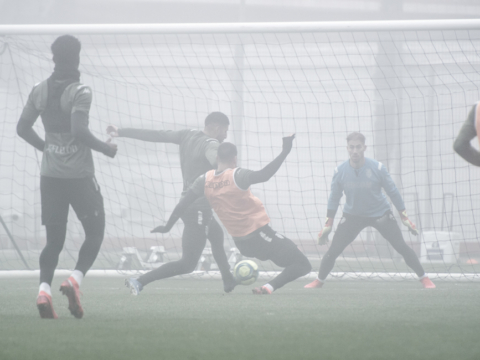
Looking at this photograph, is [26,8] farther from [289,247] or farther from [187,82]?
[289,247]

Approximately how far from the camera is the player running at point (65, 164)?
3.60m

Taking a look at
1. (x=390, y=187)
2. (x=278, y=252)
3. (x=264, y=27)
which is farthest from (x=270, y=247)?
(x=264, y=27)

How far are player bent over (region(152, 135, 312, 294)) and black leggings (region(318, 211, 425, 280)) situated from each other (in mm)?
943

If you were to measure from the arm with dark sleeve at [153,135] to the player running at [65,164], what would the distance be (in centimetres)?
194

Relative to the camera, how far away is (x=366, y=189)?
254 inches

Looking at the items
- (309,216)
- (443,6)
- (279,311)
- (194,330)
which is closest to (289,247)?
(279,311)

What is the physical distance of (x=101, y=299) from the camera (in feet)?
16.2

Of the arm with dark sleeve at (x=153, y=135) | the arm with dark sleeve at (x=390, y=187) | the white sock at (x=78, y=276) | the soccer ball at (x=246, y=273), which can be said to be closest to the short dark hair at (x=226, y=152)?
the arm with dark sleeve at (x=153, y=135)

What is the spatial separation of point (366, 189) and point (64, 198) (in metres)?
3.65

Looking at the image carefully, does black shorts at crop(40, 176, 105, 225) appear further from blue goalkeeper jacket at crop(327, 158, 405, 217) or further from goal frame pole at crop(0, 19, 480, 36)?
goal frame pole at crop(0, 19, 480, 36)

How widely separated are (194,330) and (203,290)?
10.5 feet

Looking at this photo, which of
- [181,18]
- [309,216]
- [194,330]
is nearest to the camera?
[194,330]

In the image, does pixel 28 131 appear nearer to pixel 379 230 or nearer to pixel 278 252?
pixel 278 252

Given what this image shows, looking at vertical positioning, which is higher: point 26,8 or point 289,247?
point 26,8
